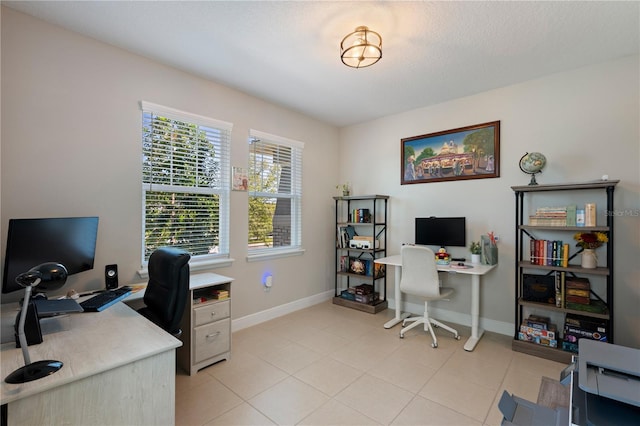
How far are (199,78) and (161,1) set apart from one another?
110 cm

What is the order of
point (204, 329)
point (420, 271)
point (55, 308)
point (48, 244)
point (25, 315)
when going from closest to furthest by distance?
point (25, 315) → point (55, 308) → point (48, 244) → point (204, 329) → point (420, 271)

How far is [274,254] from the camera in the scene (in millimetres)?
3711

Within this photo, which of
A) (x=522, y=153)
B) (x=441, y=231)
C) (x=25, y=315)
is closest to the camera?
(x=25, y=315)

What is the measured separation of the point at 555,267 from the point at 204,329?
10.5 feet

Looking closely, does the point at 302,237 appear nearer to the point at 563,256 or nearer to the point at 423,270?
the point at 423,270

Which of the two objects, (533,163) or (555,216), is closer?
(555,216)

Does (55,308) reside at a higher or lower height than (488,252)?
lower

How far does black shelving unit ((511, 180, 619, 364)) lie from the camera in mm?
2453

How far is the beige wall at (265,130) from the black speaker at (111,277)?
74mm

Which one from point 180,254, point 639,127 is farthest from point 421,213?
point 180,254

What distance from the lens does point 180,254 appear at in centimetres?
196

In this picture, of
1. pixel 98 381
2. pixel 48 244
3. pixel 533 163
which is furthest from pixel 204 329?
pixel 533 163

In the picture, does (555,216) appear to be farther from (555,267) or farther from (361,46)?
(361,46)

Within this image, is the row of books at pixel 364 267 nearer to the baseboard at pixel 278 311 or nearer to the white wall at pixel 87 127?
the baseboard at pixel 278 311
